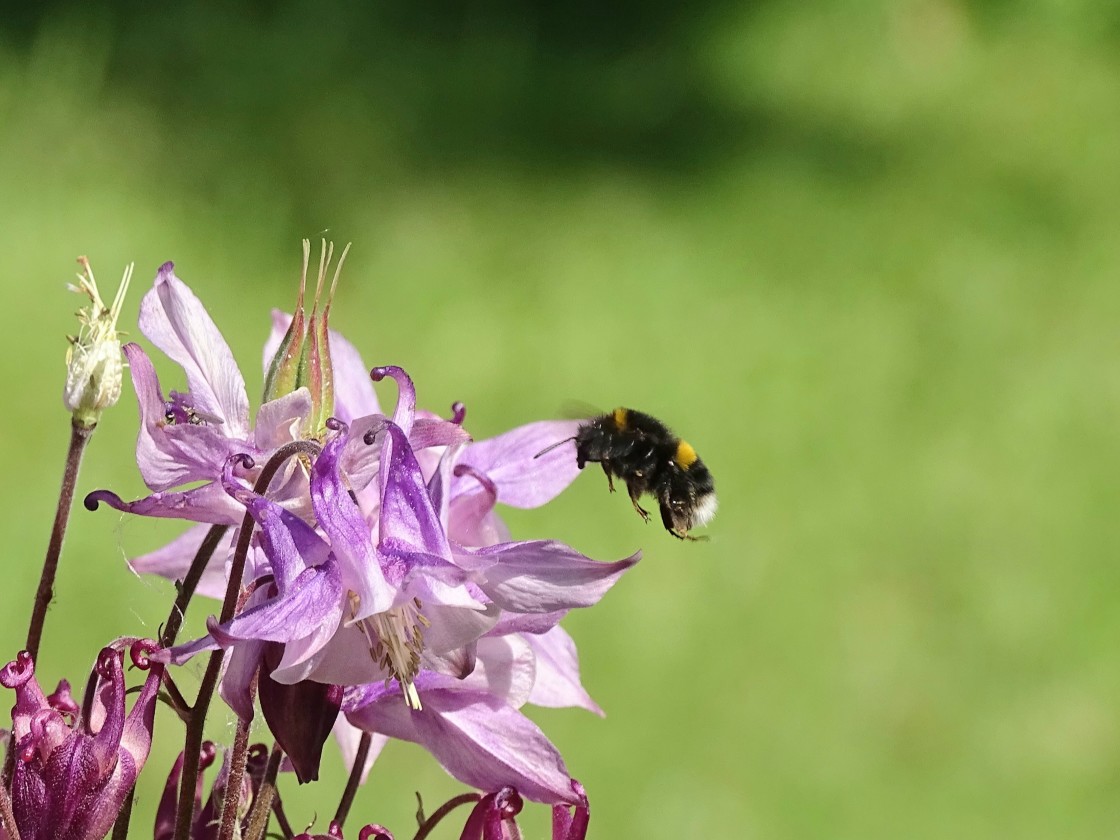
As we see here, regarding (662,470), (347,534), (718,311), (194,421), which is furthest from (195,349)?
(718,311)

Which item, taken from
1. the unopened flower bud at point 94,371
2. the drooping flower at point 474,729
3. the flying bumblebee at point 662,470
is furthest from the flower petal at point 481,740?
the flying bumblebee at point 662,470

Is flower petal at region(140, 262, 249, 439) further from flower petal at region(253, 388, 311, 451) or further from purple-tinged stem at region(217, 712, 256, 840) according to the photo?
purple-tinged stem at region(217, 712, 256, 840)

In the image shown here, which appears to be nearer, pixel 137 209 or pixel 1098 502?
pixel 1098 502

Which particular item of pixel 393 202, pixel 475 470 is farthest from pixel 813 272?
pixel 475 470

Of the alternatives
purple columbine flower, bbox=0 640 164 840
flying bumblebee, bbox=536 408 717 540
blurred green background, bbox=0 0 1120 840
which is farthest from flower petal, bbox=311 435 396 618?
blurred green background, bbox=0 0 1120 840

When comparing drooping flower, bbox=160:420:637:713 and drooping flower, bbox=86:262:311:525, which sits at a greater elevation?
drooping flower, bbox=86:262:311:525

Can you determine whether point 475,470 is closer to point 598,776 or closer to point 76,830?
point 76,830

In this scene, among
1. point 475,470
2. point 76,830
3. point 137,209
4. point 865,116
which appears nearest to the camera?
point 76,830
